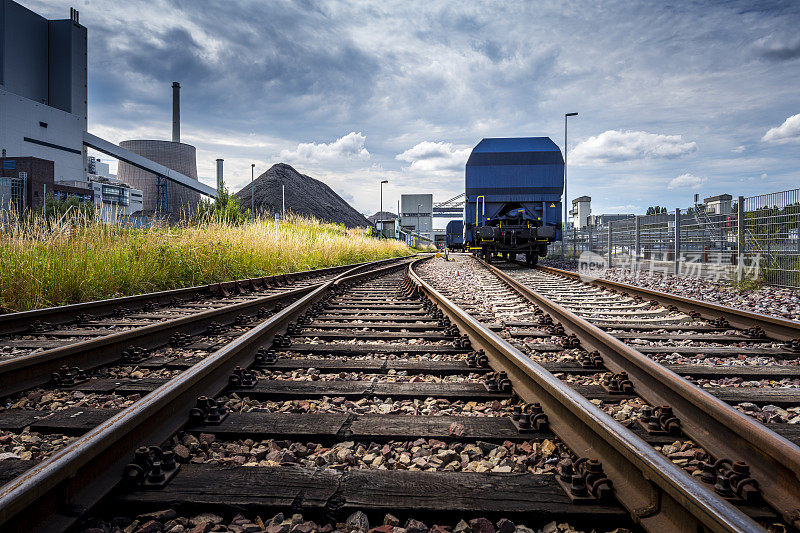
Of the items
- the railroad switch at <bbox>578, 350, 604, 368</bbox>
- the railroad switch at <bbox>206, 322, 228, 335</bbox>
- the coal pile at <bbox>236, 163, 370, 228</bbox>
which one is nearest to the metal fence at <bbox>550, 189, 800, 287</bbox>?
the railroad switch at <bbox>578, 350, 604, 368</bbox>

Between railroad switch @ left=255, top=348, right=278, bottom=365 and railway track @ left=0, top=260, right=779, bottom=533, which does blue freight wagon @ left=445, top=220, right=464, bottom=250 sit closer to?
railroad switch @ left=255, top=348, right=278, bottom=365

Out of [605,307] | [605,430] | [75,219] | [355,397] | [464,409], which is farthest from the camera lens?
[75,219]

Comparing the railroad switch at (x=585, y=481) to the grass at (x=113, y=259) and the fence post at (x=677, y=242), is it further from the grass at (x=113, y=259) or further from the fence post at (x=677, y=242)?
the fence post at (x=677, y=242)

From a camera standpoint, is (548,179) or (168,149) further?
(168,149)

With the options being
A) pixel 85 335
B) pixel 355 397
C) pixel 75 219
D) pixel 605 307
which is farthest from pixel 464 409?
pixel 75 219

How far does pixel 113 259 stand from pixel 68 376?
195 inches

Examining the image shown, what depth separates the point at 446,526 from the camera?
1361 mm

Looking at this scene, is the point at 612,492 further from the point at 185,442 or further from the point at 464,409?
the point at 185,442

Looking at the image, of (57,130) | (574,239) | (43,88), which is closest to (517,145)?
(574,239)

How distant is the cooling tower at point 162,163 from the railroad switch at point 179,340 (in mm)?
76394

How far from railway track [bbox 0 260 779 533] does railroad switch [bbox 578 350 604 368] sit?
658 mm

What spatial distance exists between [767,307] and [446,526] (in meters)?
6.91

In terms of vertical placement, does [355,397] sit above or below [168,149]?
below

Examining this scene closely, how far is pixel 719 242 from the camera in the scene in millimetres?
12125
